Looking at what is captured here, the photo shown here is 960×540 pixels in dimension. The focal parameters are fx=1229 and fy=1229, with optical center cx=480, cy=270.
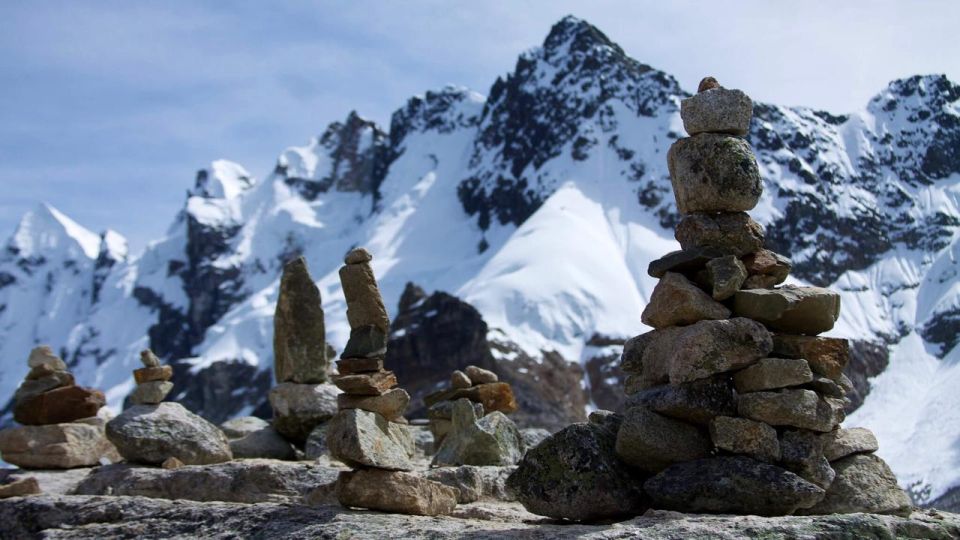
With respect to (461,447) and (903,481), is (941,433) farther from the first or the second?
(461,447)

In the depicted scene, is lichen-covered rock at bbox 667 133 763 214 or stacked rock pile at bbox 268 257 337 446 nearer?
lichen-covered rock at bbox 667 133 763 214

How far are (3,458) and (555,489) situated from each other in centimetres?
1249

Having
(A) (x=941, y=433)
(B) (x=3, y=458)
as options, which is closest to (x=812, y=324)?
(B) (x=3, y=458)

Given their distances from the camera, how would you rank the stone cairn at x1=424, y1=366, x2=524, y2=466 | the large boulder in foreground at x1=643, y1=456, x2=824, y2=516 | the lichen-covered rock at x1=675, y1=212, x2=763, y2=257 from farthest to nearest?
1. the stone cairn at x1=424, y1=366, x2=524, y2=466
2. the lichen-covered rock at x1=675, y1=212, x2=763, y2=257
3. the large boulder in foreground at x1=643, y1=456, x2=824, y2=516

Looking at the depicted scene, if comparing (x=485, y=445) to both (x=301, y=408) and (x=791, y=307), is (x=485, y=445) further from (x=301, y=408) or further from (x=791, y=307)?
(x=791, y=307)

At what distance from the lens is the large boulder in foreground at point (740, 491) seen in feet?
37.9

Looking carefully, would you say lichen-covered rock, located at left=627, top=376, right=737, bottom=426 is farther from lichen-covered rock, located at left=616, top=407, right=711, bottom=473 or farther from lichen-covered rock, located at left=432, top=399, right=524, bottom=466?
lichen-covered rock, located at left=432, top=399, right=524, bottom=466

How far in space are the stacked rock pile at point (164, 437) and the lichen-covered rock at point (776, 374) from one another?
10077mm

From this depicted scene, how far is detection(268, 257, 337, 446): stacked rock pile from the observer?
2269 centimetres

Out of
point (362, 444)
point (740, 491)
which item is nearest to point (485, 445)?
point (362, 444)

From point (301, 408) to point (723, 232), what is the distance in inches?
444

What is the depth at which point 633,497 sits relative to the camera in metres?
12.3

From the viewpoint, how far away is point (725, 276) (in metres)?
12.9

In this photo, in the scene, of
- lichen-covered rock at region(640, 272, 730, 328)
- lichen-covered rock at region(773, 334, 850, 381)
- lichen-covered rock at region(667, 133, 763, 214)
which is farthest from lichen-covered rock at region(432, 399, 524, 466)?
lichen-covered rock at region(773, 334, 850, 381)
